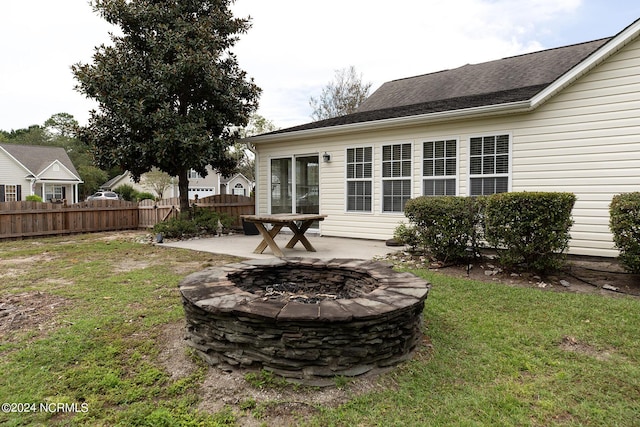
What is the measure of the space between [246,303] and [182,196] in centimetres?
873

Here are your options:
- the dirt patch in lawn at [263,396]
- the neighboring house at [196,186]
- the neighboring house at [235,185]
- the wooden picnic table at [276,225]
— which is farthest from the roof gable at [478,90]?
the neighboring house at [235,185]

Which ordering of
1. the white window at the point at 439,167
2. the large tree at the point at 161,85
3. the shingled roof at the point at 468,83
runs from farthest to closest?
the shingled roof at the point at 468,83 → the large tree at the point at 161,85 → the white window at the point at 439,167

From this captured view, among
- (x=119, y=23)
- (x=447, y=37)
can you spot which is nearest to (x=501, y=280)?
(x=119, y=23)

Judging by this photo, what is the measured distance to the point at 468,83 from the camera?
428 inches

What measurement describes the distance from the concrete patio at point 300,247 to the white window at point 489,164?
6.56 feet

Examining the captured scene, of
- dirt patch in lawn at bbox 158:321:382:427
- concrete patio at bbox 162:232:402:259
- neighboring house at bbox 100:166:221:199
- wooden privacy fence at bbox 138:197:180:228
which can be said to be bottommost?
dirt patch in lawn at bbox 158:321:382:427

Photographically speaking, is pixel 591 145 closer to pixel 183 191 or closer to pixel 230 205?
pixel 183 191

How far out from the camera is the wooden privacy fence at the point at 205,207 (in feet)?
37.8

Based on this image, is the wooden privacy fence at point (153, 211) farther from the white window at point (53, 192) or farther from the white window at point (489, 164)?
the white window at point (53, 192)

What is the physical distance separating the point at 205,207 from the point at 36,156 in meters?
21.8

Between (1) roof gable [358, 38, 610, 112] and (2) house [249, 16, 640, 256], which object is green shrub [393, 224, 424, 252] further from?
(1) roof gable [358, 38, 610, 112]

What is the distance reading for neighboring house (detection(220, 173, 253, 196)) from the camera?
3412 cm

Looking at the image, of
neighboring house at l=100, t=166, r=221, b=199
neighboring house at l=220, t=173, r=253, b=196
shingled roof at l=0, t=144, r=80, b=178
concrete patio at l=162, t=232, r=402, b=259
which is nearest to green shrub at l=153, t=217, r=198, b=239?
concrete patio at l=162, t=232, r=402, b=259

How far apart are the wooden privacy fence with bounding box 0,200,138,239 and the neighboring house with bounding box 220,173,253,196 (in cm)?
2156
